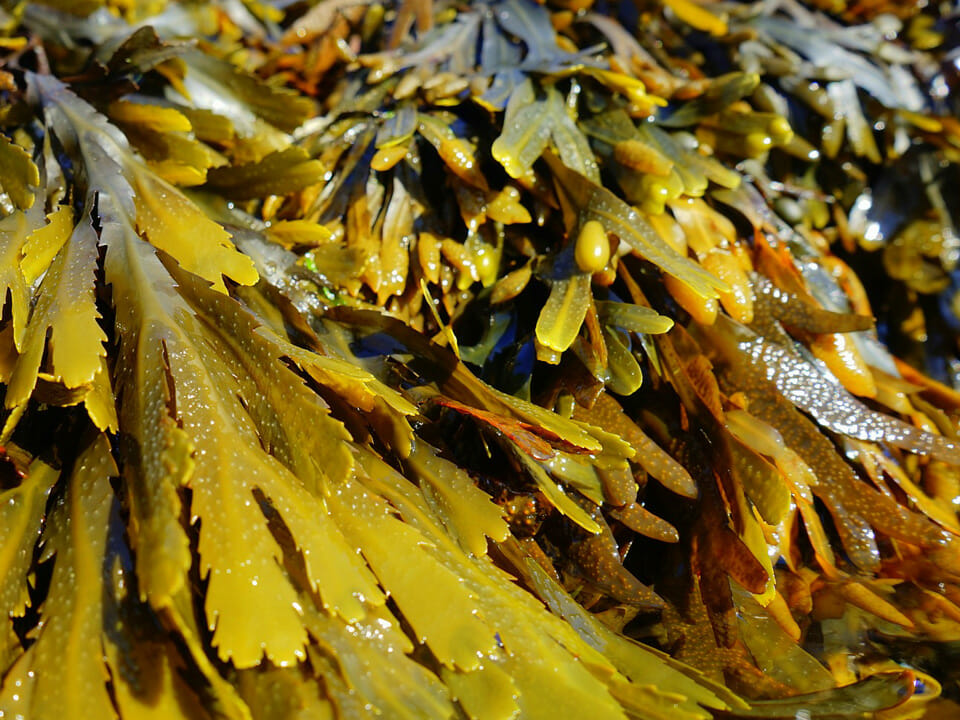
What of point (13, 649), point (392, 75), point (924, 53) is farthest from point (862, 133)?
point (13, 649)

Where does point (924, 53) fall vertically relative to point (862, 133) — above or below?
above

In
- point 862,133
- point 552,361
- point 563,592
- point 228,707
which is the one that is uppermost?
point 862,133

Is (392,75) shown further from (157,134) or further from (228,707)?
(228,707)

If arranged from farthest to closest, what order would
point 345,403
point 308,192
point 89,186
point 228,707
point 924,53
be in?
point 924,53
point 308,192
point 89,186
point 345,403
point 228,707

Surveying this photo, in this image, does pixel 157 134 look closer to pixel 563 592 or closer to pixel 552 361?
pixel 552 361

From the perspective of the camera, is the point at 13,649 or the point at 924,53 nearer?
the point at 13,649

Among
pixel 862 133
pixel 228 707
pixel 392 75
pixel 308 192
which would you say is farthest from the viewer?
pixel 862 133
